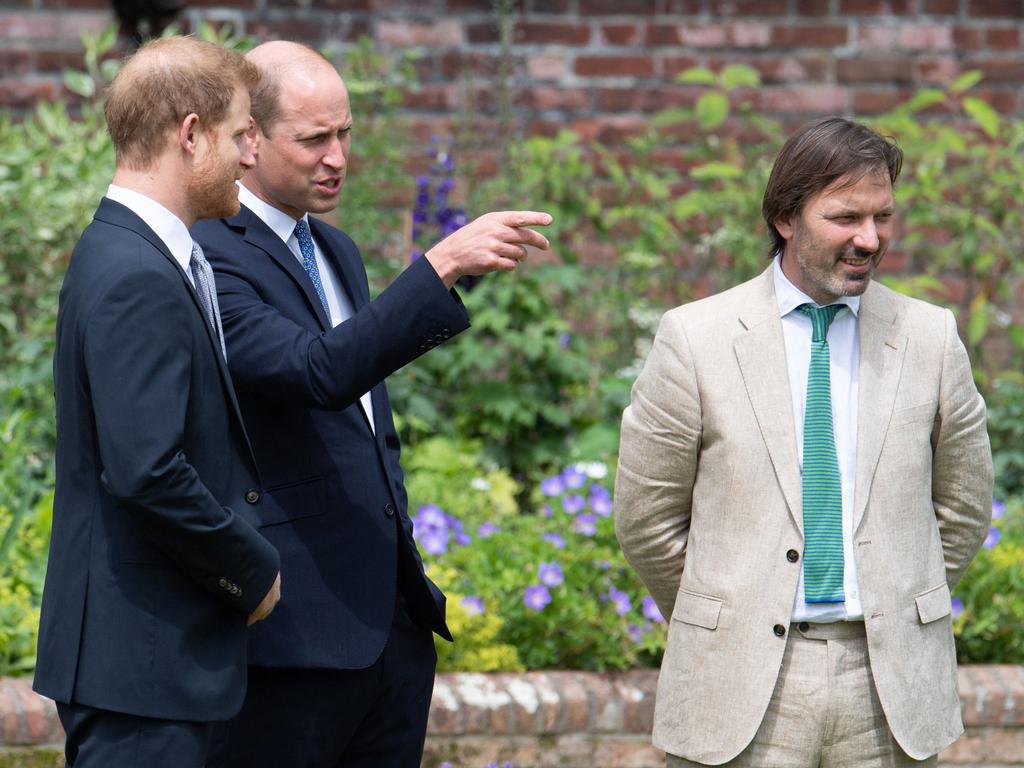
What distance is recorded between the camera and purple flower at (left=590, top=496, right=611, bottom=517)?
4297 millimetres

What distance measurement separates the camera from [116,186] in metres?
2.27

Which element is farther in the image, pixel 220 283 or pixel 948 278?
pixel 948 278

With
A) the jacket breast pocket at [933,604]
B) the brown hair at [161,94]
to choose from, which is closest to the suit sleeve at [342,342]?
the brown hair at [161,94]

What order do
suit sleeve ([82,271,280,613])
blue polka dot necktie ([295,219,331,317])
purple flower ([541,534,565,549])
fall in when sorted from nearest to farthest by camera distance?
suit sleeve ([82,271,280,613]) < blue polka dot necktie ([295,219,331,317]) < purple flower ([541,534,565,549])

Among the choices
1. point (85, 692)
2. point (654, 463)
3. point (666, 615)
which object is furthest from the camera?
point (666, 615)

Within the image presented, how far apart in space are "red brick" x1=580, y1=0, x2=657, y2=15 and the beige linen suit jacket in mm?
3162

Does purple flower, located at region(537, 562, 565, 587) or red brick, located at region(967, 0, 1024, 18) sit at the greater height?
red brick, located at region(967, 0, 1024, 18)

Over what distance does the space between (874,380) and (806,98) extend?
10.9ft

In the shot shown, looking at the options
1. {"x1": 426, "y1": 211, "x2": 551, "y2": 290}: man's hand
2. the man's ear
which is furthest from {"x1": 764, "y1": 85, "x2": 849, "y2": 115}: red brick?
the man's ear

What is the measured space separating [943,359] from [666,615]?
2.57ft

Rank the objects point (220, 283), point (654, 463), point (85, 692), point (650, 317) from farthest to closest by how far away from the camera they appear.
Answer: point (650, 317), point (654, 463), point (220, 283), point (85, 692)

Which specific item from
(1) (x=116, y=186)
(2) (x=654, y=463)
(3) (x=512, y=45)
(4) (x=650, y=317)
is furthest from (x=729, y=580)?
(3) (x=512, y=45)

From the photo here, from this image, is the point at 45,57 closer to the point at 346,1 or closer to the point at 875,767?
the point at 346,1

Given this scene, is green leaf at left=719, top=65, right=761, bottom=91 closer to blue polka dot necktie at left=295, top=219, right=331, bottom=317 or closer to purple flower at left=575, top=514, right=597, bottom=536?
purple flower at left=575, top=514, right=597, bottom=536
